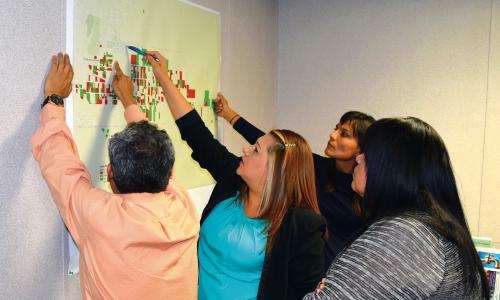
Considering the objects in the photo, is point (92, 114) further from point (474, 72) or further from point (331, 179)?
point (474, 72)

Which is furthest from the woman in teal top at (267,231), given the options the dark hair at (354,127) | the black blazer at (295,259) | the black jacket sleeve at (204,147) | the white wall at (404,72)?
the white wall at (404,72)

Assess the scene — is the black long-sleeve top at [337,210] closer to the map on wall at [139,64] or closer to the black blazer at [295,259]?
the map on wall at [139,64]

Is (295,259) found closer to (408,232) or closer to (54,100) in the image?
(408,232)

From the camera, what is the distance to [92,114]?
1.68 m

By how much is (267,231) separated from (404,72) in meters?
2.23

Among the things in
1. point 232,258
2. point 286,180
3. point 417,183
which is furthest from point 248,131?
point 417,183

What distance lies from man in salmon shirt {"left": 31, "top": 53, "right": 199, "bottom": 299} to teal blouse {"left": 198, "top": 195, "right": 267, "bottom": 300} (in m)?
0.21

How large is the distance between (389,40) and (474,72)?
655mm

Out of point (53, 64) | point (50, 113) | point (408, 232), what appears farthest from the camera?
point (53, 64)

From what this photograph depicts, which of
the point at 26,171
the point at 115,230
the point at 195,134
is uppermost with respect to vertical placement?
the point at 195,134

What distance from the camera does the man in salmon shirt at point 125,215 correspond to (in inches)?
47.1

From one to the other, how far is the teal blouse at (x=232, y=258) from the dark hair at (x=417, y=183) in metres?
0.57

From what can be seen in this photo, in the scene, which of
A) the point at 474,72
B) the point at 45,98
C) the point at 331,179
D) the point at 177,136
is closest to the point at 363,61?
the point at 474,72

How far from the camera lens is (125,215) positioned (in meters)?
1.19
